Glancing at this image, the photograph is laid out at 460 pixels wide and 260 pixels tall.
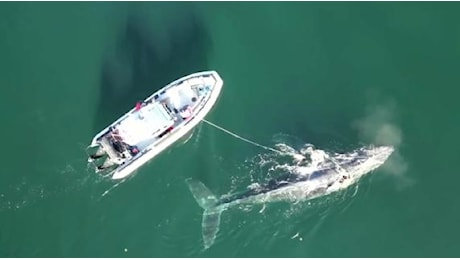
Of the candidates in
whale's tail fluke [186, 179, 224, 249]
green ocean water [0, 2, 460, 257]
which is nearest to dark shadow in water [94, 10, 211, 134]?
green ocean water [0, 2, 460, 257]

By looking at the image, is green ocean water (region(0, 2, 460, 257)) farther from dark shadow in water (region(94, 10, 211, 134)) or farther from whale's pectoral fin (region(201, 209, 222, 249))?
whale's pectoral fin (region(201, 209, 222, 249))

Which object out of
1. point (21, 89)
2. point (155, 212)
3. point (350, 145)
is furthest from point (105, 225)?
point (350, 145)

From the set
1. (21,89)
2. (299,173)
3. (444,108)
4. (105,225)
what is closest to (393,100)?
(444,108)

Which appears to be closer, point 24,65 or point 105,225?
point 105,225

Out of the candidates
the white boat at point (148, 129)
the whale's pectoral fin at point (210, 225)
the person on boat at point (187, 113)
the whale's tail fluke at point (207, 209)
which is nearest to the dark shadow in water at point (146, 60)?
the white boat at point (148, 129)

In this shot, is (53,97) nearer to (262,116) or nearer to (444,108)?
(262,116)

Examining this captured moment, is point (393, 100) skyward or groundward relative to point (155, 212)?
skyward

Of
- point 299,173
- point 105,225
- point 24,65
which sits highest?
point 24,65

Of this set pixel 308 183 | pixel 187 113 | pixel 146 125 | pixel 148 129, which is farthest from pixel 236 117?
pixel 308 183
